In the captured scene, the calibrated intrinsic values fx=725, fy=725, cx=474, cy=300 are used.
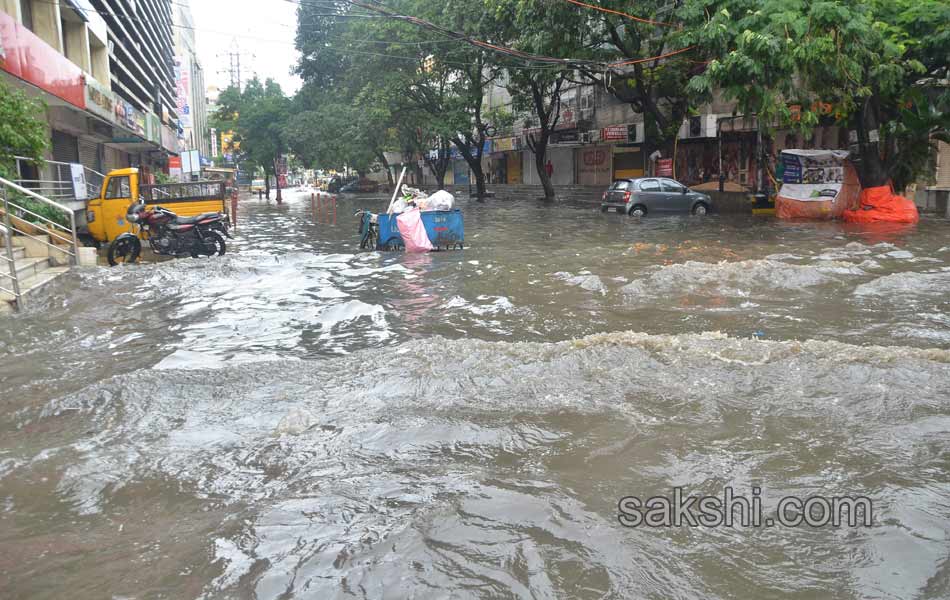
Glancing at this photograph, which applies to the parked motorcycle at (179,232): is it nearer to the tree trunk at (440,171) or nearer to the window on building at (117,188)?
the window on building at (117,188)

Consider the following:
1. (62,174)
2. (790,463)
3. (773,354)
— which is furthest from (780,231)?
(62,174)

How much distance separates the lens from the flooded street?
3.16 meters

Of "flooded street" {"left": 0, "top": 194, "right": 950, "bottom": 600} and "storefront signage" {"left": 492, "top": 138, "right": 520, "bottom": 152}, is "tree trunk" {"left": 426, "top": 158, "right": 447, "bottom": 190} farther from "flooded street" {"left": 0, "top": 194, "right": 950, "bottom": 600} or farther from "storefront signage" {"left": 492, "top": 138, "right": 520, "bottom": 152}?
"flooded street" {"left": 0, "top": 194, "right": 950, "bottom": 600}

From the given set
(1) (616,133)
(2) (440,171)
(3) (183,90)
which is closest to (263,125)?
(2) (440,171)

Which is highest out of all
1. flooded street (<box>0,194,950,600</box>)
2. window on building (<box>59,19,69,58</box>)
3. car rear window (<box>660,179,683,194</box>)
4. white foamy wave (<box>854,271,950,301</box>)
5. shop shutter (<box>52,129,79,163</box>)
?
window on building (<box>59,19,69,58</box>)

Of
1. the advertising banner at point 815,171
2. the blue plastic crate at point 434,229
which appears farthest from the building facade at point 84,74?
the advertising banner at point 815,171

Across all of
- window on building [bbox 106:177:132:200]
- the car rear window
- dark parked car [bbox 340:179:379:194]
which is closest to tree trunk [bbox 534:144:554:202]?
the car rear window

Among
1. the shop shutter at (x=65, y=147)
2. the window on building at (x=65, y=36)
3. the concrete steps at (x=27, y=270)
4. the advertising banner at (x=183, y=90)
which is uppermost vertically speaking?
the advertising banner at (x=183, y=90)

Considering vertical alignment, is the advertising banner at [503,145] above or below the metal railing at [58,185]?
above

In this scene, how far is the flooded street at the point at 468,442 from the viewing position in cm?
316

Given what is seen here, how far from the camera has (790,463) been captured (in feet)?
13.6

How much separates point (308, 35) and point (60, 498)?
58.3 m

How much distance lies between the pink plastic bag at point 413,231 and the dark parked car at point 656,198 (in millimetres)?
11717

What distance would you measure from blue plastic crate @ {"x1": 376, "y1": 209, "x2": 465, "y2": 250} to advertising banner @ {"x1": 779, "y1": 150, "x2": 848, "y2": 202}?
12483 mm
